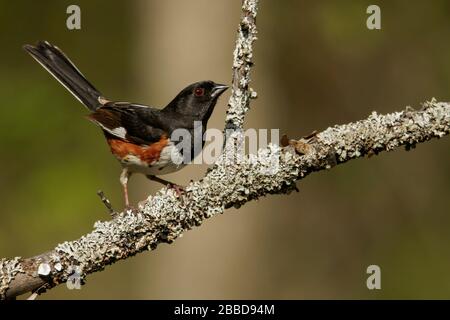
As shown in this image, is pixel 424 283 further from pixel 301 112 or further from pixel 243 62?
pixel 243 62

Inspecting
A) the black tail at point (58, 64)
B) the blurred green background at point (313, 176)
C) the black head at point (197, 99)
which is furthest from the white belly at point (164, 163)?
the blurred green background at point (313, 176)

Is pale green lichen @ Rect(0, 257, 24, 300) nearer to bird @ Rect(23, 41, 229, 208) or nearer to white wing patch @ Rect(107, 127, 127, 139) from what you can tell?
bird @ Rect(23, 41, 229, 208)

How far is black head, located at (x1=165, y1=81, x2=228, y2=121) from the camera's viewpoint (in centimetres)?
405

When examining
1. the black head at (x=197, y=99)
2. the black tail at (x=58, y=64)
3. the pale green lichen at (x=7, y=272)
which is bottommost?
the pale green lichen at (x=7, y=272)

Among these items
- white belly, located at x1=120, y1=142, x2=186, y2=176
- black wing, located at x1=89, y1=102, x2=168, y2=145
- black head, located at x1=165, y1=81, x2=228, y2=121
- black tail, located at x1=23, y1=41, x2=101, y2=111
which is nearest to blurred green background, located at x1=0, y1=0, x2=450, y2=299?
black tail, located at x1=23, y1=41, x2=101, y2=111

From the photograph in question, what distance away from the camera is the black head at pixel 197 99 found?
405cm

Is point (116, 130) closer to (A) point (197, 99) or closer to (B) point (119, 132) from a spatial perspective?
(B) point (119, 132)

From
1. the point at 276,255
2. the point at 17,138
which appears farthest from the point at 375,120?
the point at 17,138

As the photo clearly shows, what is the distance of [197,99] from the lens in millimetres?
4070

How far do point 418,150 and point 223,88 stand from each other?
3.82m

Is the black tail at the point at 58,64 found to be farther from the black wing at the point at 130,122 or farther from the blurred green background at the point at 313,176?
the blurred green background at the point at 313,176

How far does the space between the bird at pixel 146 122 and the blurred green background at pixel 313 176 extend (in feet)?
6.83

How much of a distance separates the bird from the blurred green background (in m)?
2.08
